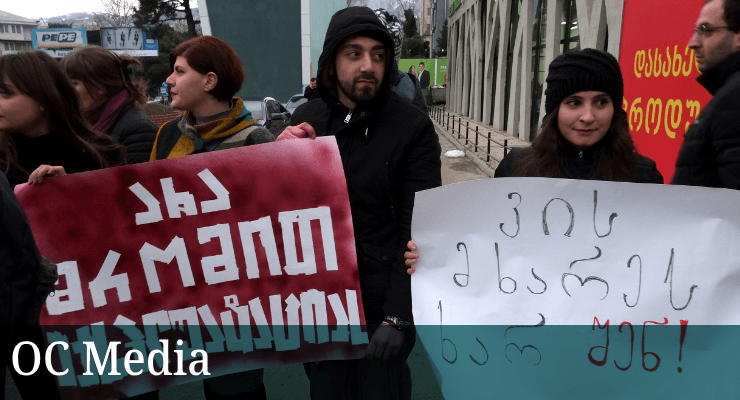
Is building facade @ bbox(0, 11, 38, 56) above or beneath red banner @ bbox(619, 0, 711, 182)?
above

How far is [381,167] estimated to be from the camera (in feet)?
6.10

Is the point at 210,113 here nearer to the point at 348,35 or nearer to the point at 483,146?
the point at 348,35

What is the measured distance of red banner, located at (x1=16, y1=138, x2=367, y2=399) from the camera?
6.44 feet

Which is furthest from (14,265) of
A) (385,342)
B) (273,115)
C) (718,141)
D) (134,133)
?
(273,115)

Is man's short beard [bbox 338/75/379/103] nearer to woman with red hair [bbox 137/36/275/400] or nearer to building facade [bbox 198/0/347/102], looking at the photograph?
woman with red hair [bbox 137/36/275/400]

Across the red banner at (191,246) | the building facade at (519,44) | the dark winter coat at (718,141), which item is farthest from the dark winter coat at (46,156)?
the building facade at (519,44)

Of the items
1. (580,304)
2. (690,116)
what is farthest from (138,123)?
(690,116)

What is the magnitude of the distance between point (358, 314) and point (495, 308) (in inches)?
21.3

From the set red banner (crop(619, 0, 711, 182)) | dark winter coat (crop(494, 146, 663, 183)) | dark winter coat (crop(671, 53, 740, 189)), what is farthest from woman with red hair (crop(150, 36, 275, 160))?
red banner (crop(619, 0, 711, 182))

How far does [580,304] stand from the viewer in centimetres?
160

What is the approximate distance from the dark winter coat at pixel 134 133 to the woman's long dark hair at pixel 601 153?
1.76m

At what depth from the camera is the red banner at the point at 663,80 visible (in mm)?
4652

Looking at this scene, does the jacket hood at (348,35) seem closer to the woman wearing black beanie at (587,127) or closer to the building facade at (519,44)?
the woman wearing black beanie at (587,127)

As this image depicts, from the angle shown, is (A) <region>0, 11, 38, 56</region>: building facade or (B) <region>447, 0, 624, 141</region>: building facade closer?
(B) <region>447, 0, 624, 141</region>: building facade
